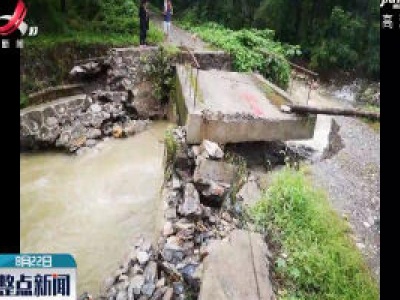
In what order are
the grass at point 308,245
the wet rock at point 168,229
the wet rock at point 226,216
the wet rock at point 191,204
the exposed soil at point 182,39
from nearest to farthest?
the grass at point 308,245
the wet rock at point 168,229
the wet rock at point 191,204
the wet rock at point 226,216
the exposed soil at point 182,39

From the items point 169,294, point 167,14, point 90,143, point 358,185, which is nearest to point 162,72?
point 167,14

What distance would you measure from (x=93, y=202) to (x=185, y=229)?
3.07 metres

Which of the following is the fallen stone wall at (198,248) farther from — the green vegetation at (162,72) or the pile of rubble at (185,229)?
the green vegetation at (162,72)

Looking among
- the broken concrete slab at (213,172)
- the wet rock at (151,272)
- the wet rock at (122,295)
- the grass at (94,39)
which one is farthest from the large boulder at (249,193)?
the grass at (94,39)

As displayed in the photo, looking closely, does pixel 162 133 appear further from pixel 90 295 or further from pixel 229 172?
pixel 90 295

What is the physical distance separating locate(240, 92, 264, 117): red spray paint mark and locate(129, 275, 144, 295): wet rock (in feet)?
14.7

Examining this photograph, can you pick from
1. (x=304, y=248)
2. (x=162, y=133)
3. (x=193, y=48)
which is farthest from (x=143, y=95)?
(x=304, y=248)

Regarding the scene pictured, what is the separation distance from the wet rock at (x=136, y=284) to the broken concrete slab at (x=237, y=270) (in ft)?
3.09

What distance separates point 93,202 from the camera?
8.97m

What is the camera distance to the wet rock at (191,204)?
22.5 feet

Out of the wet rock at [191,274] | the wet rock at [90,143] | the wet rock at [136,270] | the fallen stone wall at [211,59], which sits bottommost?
the wet rock at [136,270]

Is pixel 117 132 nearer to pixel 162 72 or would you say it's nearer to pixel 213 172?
pixel 162 72

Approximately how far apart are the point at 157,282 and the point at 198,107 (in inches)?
165

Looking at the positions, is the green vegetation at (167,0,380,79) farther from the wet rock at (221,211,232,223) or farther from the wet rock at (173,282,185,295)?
the wet rock at (173,282,185,295)
